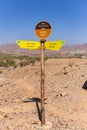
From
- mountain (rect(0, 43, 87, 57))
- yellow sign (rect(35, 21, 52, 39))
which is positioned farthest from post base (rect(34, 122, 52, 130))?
mountain (rect(0, 43, 87, 57))

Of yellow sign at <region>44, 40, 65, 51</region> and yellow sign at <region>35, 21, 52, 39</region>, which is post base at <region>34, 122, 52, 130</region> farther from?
yellow sign at <region>35, 21, 52, 39</region>

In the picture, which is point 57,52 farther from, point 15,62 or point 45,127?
point 45,127

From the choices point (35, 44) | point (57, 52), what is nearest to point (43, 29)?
point (35, 44)

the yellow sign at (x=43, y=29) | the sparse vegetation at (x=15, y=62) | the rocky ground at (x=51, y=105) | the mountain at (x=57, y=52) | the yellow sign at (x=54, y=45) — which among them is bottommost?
the rocky ground at (x=51, y=105)

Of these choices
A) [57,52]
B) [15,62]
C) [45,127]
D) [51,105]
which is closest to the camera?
[45,127]

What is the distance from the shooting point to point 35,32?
687cm

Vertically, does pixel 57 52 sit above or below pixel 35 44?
above

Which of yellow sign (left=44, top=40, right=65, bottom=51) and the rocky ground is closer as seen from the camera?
yellow sign (left=44, top=40, right=65, bottom=51)

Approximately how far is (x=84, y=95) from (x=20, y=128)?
346 centimetres

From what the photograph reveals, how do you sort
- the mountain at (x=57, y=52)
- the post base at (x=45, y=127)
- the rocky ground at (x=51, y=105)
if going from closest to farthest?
the post base at (x=45, y=127), the rocky ground at (x=51, y=105), the mountain at (x=57, y=52)

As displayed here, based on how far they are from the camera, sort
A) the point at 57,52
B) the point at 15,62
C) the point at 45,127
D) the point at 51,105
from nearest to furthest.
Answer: the point at 45,127, the point at 51,105, the point at 15,62, the point at 57,52

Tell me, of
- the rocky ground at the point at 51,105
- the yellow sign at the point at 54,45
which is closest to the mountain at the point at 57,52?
the rocky ground at the point at 51,105

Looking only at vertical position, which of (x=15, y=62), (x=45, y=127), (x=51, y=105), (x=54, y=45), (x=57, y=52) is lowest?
(x=45, y=127)

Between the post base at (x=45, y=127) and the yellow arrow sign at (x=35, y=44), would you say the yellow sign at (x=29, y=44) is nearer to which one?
the yellow arrow sign at (x=35, y=44)
